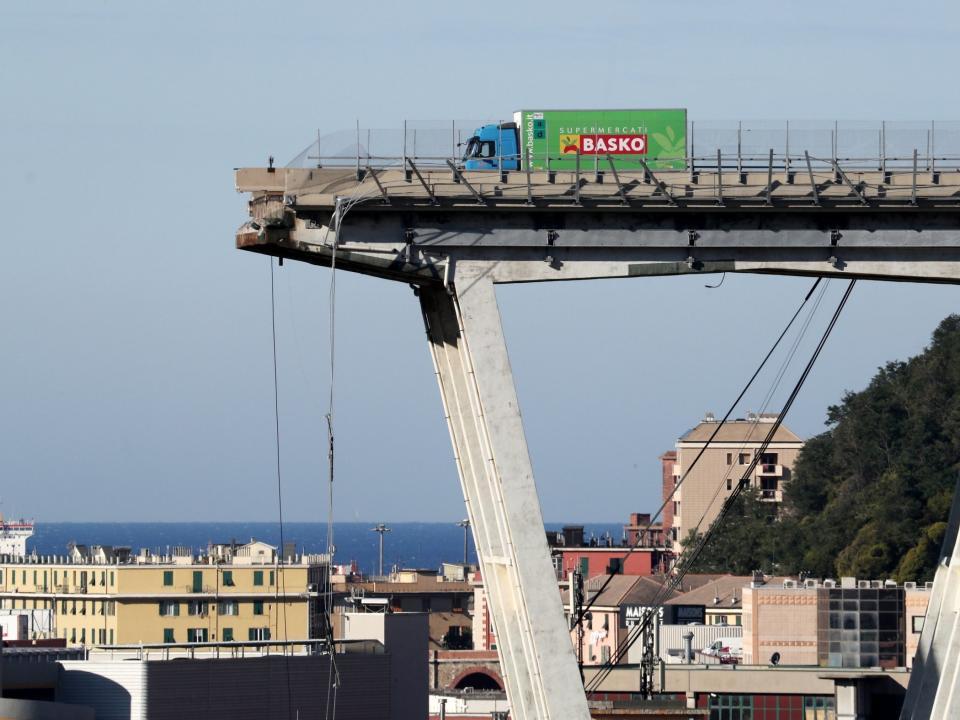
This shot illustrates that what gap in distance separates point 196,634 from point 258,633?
3.81 m

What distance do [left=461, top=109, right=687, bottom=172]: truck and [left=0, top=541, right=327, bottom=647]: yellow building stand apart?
88791 millimetres

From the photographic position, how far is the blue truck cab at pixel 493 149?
137ft

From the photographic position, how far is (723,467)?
17938 centimetres

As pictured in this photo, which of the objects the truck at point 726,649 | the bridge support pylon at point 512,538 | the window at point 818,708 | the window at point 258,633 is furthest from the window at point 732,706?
the bridge support pylon at point 512,538

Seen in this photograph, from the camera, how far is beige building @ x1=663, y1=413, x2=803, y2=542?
17600 cm

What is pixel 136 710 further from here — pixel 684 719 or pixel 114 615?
pixel 114 615

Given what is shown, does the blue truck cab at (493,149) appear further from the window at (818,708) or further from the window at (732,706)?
the window at (818,708)

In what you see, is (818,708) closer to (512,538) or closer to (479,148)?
(512,538)

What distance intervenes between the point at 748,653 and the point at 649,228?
231ft

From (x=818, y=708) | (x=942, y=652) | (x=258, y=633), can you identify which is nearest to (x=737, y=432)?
(x=258, y=633)

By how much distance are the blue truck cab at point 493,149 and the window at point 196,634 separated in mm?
92488

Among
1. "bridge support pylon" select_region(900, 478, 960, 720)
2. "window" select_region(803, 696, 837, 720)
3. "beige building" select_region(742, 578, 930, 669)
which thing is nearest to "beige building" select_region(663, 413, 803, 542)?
"beige building" select_region(742, 578, 930, 669)

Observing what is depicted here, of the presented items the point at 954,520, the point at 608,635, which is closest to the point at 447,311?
the point at 954,520

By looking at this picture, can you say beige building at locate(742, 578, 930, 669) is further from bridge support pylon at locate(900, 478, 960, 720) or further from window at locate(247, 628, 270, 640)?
bridge support pylon at locate(900, 478, 960, 720)
